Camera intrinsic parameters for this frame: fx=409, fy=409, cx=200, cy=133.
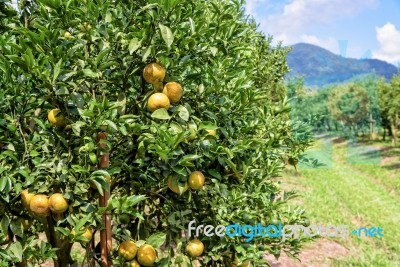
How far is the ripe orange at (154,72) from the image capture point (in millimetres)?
2178

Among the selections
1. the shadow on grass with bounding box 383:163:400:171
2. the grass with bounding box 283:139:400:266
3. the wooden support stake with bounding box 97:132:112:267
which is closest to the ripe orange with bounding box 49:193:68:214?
the wooden support stake with bounding box 97:132:112:267

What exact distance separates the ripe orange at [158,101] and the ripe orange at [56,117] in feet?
1.64

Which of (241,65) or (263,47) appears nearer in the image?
(241,65)

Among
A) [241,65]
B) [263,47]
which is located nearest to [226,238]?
[241,65]

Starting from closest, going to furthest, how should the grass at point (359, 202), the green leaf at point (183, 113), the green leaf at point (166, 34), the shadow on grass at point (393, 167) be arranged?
the green leaf at point (166, 34)
the green leaf at point (183, 113)
the grass at point (359, 202)
the shadow on grass at point (393, 167)

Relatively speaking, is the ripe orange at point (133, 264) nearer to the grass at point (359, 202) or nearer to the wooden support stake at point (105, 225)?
the wooden support stake at point (105, 225)

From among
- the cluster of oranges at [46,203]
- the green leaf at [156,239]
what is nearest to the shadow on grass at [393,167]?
the green leaf at [156,239]

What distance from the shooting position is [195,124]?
2332 mm

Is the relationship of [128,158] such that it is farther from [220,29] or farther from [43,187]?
[220,29]

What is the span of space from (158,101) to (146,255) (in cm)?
92

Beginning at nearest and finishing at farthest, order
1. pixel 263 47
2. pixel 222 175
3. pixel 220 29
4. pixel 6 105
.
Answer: pixel 6 105 < pixel 220 29 < pixel 222 175 < pixel 263 47

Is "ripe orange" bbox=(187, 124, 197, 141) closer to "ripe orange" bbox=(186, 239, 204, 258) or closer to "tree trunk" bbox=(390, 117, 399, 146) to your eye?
"ripe orange" bbox=(186, 239, 204, 258)

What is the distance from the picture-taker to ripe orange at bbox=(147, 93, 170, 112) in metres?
2.17

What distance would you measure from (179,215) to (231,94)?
2.75ft
